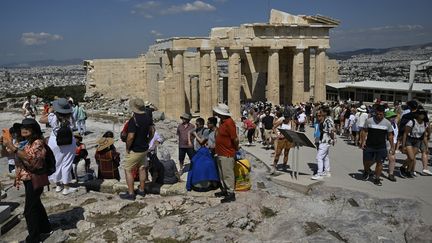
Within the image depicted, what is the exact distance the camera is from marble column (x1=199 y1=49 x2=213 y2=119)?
2734 centimetres

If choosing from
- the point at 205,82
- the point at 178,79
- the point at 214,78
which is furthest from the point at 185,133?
the point at 214,78

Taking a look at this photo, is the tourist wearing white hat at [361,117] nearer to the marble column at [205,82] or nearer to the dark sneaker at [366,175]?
the dark sneaker at [366,175]

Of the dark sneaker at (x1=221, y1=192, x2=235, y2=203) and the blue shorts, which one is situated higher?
the blue shorts

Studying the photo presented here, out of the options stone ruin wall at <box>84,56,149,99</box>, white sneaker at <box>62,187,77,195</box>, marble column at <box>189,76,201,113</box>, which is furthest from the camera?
stone ruin wall at <box>84,56,149,99</box>

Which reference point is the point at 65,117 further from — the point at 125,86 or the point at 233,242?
the point at 125,86

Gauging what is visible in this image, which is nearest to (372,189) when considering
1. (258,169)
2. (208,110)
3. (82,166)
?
(258,169)

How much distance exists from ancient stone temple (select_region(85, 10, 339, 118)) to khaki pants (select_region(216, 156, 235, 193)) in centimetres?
1910

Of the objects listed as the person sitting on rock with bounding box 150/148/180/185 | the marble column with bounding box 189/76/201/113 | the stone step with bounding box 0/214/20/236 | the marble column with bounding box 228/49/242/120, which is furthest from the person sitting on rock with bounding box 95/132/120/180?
the marble column with bounding box 189/76/201/113

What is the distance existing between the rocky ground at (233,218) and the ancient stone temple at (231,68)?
19301 millimetres

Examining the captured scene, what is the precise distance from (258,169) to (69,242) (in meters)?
7.30

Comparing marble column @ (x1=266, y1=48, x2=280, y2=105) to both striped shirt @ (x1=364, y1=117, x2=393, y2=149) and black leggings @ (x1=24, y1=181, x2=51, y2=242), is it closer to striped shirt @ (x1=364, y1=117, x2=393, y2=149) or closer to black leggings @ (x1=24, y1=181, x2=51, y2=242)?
striped shirt @ (x1=364, y1=117, x2=393, y2=149)

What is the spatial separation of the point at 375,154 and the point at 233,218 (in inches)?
185

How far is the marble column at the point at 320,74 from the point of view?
30.1 metres

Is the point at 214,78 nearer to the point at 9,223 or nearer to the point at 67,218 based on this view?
the point at 67,218
